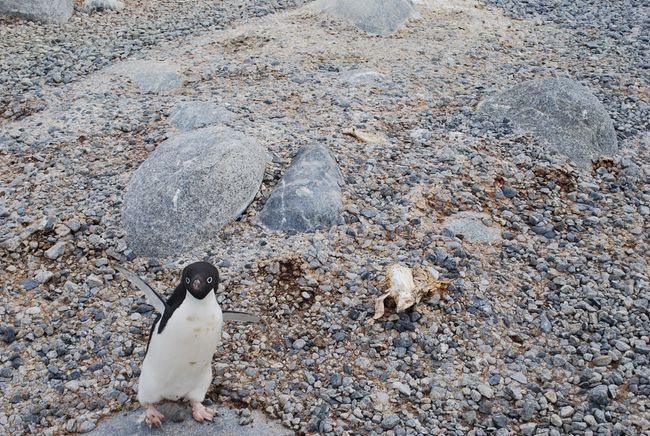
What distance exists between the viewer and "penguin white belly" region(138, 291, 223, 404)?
13.1ft

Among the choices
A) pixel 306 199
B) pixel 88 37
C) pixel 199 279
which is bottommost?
pixel 88 37

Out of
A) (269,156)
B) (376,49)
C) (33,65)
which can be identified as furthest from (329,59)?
(33,65)

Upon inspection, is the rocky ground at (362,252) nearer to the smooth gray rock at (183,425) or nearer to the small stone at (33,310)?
the small stone at (33,310)

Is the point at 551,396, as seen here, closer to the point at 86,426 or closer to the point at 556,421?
the point at 556,421

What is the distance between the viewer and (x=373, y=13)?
10242 mm

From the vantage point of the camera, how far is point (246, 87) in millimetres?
8391

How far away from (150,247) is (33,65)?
4.76 meters

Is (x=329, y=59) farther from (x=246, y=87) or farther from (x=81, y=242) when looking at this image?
(x=81, y=242)

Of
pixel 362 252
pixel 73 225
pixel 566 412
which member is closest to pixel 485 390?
pixel 566 412

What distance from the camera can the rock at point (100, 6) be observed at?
11016 mm

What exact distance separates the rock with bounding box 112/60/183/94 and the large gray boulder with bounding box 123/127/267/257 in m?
2.30

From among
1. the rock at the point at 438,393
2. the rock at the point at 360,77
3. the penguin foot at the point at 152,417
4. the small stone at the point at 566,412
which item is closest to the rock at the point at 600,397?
the small stone at the point at 566,412

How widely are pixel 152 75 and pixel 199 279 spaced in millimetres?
5416

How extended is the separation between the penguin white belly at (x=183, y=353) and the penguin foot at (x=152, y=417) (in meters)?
0.05
